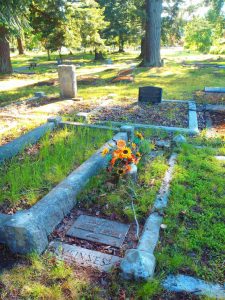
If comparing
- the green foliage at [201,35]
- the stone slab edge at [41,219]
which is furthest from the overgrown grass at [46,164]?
the green foliage at [201,35]

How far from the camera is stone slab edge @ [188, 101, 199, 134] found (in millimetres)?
6844

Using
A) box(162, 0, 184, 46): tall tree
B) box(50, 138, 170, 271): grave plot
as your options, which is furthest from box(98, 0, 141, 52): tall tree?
box(50, 138, 170, 271): grave plot

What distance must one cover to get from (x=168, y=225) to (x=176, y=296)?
972 millimetres

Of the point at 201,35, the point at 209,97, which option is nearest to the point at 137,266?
the point at 209,97

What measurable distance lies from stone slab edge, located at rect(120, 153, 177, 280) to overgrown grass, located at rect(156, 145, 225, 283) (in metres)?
0.10

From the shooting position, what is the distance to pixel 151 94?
936 cm

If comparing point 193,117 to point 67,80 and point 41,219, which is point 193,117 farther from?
point 41,219

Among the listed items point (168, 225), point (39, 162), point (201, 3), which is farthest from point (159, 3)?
point (168, 225)

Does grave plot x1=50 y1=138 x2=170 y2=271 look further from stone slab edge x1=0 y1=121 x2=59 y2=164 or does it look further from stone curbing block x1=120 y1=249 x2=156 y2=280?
Answer: stone slab edge x1=0 y1=121 x2=59 y2=164

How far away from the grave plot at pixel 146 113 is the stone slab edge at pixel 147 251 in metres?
3.78

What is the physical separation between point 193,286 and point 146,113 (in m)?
6.26

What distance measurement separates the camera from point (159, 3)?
17656 millimetres

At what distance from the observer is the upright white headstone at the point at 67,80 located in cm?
1009

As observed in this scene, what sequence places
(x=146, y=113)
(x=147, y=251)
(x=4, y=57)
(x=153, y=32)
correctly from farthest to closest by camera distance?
(x=153, y=32)
(x=4, y=57)
(x=146, y=113)
(x=147, y=251)
